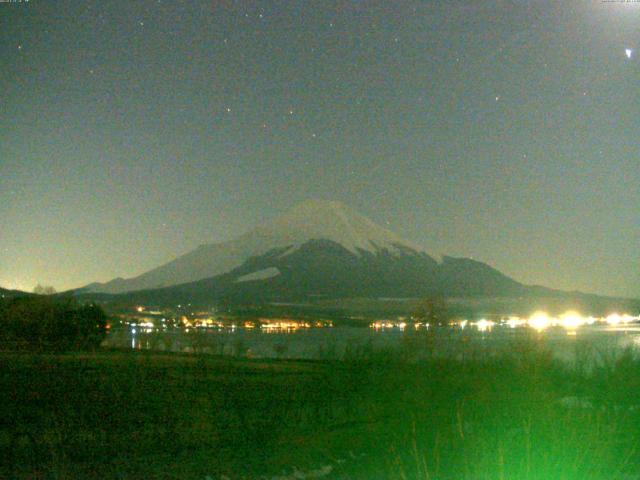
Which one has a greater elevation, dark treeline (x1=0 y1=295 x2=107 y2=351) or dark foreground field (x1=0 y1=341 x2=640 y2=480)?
dark treeline (x1=0 y1=295 x2=107 y2=351)

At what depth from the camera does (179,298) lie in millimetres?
147500

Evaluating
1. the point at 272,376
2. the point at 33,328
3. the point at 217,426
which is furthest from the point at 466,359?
the point at 33,328

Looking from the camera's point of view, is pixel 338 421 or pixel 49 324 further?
pixel 49 324

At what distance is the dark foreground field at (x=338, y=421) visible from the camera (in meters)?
10.3

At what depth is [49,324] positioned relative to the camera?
141ft

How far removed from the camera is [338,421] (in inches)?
570

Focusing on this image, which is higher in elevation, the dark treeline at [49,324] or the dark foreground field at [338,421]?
the dark treeline at [49,324]

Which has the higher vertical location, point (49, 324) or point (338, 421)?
point (49, 324)

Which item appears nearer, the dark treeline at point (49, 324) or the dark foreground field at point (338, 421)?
the dark foreground field at point (338, 421)

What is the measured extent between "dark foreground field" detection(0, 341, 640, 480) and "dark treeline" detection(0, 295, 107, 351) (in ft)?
65.1

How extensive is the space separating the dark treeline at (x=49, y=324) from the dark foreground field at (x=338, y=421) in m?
19.8

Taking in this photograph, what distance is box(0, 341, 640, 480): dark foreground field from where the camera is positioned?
10.3 metres

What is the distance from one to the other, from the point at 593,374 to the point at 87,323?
3103 cm

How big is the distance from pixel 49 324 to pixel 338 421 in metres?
31.8
